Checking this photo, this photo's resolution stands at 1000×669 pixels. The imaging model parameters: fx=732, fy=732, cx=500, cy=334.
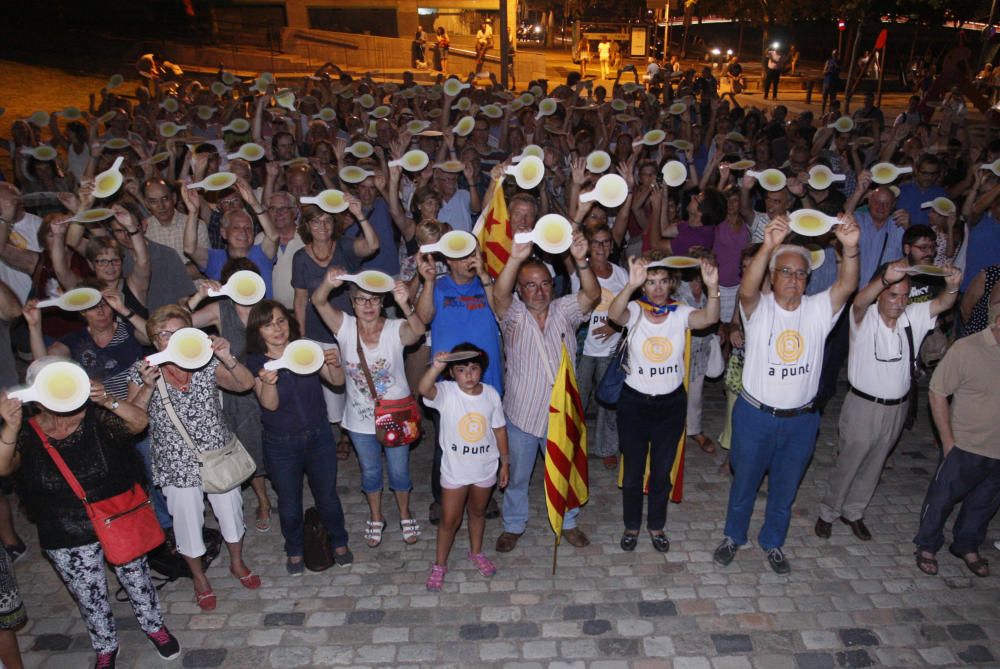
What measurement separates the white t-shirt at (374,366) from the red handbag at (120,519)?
1.47 meters

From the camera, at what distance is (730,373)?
19.0ft

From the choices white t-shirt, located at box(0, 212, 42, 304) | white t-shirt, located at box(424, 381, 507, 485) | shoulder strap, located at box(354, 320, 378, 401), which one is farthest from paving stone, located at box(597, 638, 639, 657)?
white t-shirt, located at box(0, 212, 42, 304)

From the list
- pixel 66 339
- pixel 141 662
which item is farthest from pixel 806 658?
pixel 66 339

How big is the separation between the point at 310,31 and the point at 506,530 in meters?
35.0

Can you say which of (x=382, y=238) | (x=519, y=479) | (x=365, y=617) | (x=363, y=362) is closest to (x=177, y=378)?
(x=363, y=362)

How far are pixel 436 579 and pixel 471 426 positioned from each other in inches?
45.3

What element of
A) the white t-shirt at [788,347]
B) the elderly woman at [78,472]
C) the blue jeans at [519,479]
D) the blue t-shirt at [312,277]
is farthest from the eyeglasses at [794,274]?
the elderly woman at [78,472]

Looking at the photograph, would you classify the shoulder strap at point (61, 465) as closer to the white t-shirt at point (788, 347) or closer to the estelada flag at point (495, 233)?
the estelada flag at point (495, 233)

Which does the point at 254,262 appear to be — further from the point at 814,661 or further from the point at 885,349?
the point at 814,661

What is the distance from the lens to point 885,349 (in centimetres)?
484

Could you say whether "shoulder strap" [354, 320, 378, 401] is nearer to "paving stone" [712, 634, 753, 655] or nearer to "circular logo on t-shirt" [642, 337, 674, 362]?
"circular logo on t-shirt" [642, 337, 674, 362]

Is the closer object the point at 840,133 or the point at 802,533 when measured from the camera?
the point at 802,533

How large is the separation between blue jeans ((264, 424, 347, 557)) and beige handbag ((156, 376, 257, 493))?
193 millimetres

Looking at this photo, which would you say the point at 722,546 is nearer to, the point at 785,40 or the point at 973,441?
the point at 973,441
